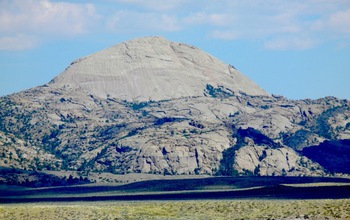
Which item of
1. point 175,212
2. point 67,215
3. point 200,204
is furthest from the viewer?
point 200,204

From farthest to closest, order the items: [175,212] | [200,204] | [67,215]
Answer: [200,204] → [175,212] → [67,215]

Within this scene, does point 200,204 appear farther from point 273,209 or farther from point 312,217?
point 312,217

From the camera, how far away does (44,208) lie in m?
163

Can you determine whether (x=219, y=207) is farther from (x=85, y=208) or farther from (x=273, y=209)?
(x=85, y=208)

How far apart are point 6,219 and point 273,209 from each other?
168ft

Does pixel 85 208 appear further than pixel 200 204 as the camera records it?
No

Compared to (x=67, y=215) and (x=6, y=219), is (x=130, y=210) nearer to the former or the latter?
(x=67, y=215)

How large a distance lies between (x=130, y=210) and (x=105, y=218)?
1737 cm

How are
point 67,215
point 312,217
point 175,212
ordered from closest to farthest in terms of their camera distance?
point 312,217 < point 67,215 < point 175,212

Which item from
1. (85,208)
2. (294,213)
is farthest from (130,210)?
(294,213)

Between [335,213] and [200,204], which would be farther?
[200,204]

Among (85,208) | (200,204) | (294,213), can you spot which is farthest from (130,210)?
(294,213)

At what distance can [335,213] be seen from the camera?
146500mm

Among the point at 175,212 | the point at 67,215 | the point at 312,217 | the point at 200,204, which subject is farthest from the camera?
the point at 200,204
